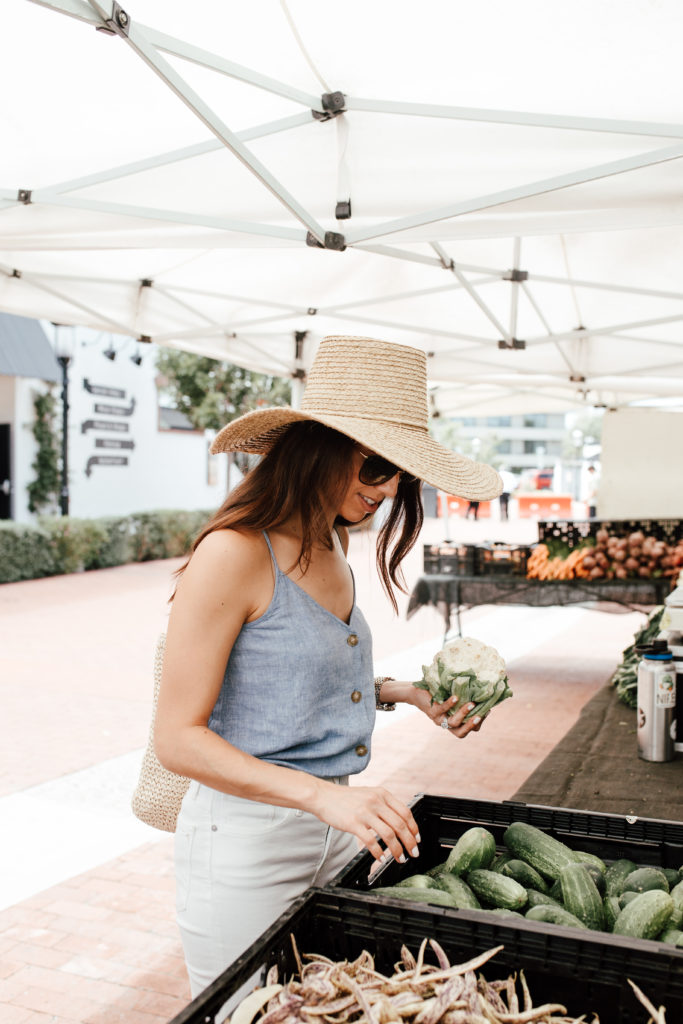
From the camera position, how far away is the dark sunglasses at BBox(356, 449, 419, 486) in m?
1.81

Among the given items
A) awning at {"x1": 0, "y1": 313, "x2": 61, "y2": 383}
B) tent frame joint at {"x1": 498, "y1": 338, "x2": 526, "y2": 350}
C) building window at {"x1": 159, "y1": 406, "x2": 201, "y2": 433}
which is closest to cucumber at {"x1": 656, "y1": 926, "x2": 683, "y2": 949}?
tent frame joint at {"x1": 498, "y1": 338, "x2": 526, "y2": 350}

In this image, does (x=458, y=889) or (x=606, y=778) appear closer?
(x=458, y=889)

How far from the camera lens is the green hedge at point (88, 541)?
596 inches

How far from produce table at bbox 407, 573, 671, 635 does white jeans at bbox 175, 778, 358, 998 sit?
6177 millimetres

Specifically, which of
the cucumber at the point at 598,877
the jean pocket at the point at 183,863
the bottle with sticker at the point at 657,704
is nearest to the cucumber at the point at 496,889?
the cucumber at the point at 598,877

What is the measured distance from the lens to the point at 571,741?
139 inches

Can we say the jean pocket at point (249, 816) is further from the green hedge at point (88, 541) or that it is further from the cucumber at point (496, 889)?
the green hedge at point (88, 541)

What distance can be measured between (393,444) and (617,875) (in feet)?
3.47

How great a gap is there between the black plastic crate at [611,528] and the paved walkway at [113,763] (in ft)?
4.78

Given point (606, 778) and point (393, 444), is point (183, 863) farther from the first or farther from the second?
point (606, 778)

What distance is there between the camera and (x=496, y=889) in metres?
1.76

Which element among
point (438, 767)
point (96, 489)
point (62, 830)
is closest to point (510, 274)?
point (438, 767)

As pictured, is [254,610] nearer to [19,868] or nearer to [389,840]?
[389,840]

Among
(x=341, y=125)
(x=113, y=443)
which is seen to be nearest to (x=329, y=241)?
(x=341, y=125)
